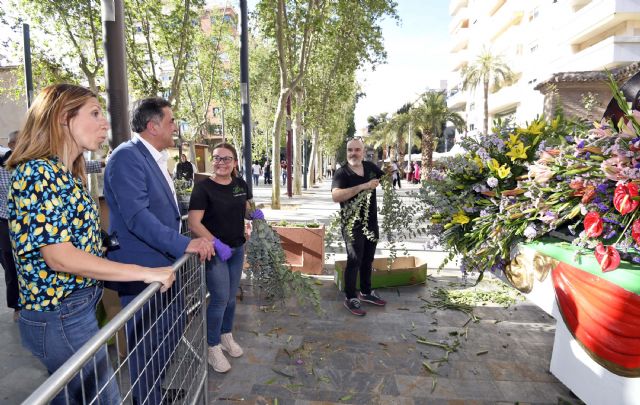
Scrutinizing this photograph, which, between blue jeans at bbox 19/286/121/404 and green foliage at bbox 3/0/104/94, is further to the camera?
green foliage at bbox 3/0/104/94

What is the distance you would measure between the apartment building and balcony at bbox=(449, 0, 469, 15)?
2.26m

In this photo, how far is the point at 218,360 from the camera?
137 inches

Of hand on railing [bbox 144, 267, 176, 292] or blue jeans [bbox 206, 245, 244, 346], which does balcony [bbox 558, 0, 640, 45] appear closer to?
blue jeans [bbox 206, 245, 244, 346]

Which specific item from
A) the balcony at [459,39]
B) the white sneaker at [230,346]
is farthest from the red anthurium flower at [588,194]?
the balcony at [459,39]

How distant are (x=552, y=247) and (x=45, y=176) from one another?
305 cm

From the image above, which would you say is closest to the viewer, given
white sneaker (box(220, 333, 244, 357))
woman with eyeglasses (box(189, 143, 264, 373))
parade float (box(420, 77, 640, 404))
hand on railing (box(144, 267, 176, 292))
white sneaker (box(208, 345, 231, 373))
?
hand on railing (box(144, 267, 176, 292))

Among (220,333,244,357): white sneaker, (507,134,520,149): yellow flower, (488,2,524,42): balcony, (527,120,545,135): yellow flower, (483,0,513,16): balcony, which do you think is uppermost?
(483,0,513,16): balcony

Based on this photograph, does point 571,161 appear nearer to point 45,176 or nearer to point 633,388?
point 633,388

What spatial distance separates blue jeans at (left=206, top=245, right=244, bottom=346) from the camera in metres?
3.33

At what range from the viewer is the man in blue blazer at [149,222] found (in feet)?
7.67

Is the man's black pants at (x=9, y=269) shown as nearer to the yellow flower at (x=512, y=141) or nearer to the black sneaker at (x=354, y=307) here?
the black sneaker at (x=354, y=307)

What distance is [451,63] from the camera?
57062 mm

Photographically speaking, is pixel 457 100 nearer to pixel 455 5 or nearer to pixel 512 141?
pixel 455 5

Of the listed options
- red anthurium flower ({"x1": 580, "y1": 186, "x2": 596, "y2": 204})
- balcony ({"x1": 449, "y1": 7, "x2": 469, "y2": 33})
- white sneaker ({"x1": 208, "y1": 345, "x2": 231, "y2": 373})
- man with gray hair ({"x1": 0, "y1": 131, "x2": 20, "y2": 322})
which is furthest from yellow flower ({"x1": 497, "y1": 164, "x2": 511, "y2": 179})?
balcony ({"x1": 449, "y1": 7, "x2": 469, "y2": 33})
